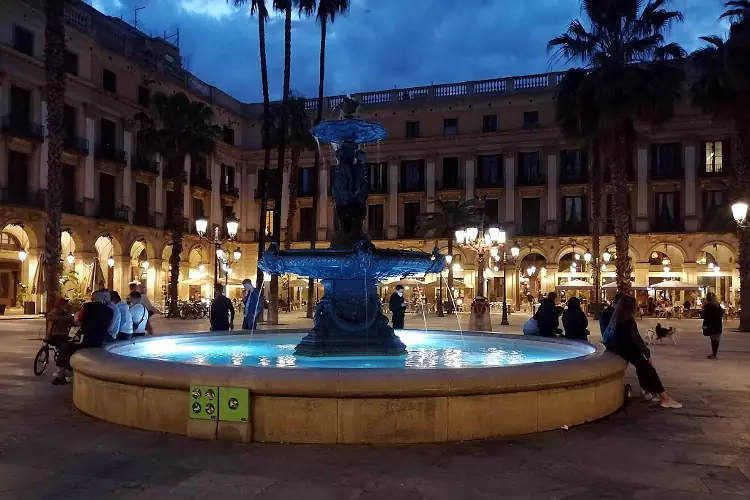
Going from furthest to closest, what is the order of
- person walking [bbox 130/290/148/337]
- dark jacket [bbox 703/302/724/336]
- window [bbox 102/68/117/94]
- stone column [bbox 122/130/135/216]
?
1. stone column [bbox 122/130/135/216]
2. window [bbox 102/68/117/94]
3. dark jacket [bbox 703/302/724/336]
4. person walking [bbox 130/290/148/337]

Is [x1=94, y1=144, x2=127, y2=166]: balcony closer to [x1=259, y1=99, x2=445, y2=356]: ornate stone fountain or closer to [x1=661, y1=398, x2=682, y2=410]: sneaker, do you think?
[x1=259, y1=99, x2=445, y2=356]: ornate stone fountain

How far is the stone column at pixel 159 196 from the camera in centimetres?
4181

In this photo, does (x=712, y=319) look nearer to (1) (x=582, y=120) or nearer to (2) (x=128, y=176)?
(1) (x=582, y=120)

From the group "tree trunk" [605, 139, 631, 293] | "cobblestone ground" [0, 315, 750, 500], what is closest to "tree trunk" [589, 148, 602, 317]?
"tree trunk" [605, 139, 631, 293]

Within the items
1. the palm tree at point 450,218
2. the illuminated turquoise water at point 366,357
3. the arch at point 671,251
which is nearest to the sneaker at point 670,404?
the illuminated turquoise water at point 366,357

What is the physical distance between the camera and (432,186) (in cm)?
4691

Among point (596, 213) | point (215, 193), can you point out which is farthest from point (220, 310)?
point (215, 193)

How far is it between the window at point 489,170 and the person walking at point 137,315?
120 ft

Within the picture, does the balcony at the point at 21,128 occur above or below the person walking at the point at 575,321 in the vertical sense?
above

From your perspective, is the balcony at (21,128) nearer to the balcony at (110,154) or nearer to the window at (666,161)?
the balcony at (110,154)

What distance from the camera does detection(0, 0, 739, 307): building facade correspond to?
109 ft

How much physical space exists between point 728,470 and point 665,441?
970mm

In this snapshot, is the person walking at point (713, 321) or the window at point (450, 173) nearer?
the person walking at point (713, 321)

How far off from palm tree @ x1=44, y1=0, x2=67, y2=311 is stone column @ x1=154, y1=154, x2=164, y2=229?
21712 mm
